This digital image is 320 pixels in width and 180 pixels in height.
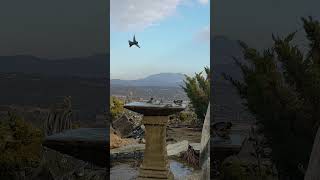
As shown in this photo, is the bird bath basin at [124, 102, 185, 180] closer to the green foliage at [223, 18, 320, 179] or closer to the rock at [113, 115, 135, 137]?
the green foliage at [223, 18, 320, 179]

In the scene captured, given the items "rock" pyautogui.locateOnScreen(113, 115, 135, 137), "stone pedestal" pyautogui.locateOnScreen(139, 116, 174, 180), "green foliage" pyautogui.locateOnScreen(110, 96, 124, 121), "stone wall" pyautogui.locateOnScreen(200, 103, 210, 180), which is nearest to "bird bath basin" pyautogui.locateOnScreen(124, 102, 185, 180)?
"stone pedestal" pyautogui.locateOnScreen(139, 116, 174, 180)

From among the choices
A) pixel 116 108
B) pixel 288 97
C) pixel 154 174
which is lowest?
pixel 154 174

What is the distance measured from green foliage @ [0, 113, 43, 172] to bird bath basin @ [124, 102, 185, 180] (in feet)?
4.96

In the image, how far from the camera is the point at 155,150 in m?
8.32

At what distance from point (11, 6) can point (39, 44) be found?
69 cm

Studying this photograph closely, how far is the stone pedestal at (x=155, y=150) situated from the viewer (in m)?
8.13

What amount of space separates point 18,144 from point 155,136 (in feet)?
7.22

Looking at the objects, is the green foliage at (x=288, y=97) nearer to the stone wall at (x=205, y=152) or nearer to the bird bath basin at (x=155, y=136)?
the stone wall at (x=205, y=152)

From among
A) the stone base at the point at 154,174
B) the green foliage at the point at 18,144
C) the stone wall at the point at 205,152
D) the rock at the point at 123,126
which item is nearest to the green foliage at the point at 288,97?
the stone wall at the point at 205,152

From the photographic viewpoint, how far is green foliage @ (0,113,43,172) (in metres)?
7.14

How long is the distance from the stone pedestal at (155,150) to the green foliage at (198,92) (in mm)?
1694

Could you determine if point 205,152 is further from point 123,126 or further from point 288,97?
point 123,126

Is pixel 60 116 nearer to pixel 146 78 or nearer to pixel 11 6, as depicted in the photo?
pixel 11 6

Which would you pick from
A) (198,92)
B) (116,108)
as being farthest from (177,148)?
(116,108)
